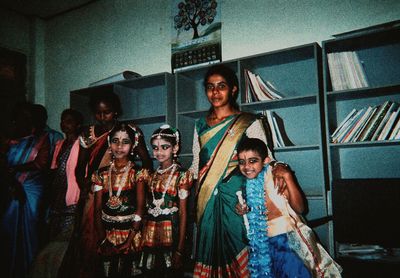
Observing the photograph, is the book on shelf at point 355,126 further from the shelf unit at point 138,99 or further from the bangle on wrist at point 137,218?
the shelf unit at point 138,99

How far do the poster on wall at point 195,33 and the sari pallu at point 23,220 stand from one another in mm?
1673

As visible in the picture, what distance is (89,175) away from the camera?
255 cm

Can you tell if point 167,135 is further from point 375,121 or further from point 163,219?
point 375,121

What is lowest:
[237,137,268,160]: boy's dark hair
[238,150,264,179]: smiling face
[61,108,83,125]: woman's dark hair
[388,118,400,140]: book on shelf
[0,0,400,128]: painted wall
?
[238,150,264,179]: smiling face

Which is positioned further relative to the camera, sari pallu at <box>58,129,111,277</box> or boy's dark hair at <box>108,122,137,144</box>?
Answer: boy's dark hair at <box>108,122,137,144</box>

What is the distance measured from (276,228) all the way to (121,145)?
1.26 meters

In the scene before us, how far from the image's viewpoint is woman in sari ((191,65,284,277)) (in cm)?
189

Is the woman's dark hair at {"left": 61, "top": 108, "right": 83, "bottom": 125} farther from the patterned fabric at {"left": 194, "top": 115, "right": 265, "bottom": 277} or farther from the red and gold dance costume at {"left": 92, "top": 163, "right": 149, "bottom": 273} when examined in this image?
the patterned fabric at {"left": 194, "top": 115, "right": 265, "bottom": 277}

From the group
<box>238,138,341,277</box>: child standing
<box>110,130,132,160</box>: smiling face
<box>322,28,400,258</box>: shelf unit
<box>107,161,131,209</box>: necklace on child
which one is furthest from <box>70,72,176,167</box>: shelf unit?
<box>322,28,400,258</box>: shelf unit

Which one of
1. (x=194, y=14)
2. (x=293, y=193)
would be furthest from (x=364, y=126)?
(x=194, y=14)

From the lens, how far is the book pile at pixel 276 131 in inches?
98.1

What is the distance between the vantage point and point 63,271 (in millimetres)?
2424

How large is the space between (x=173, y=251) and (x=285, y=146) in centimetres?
115

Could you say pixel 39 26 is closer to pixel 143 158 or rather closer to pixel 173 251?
pixel 143 158
